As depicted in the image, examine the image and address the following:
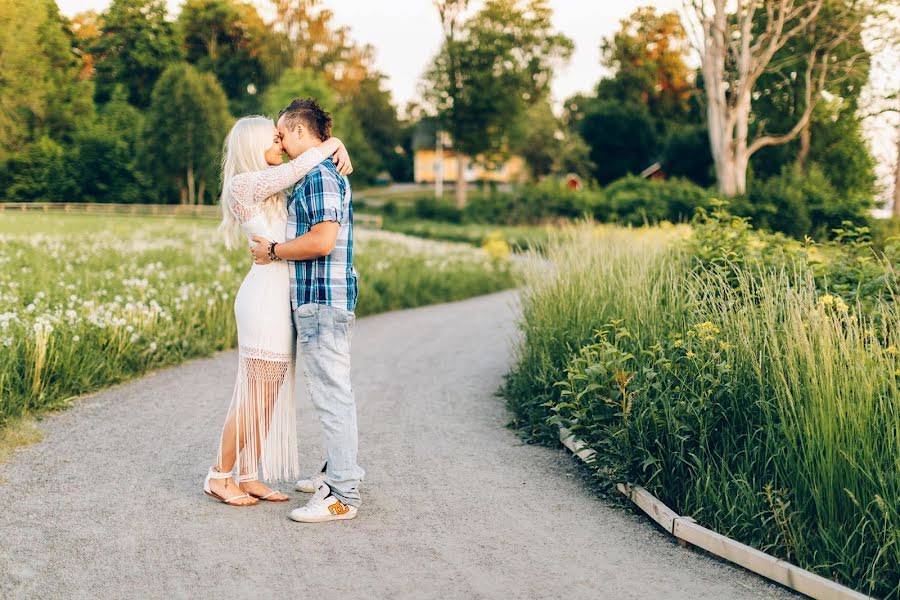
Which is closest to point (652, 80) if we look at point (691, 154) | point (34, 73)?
point (691, 154)

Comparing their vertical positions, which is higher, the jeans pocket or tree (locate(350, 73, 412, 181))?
tree (locate(350, 73, 412, 181))

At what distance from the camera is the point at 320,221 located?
4.33 metres

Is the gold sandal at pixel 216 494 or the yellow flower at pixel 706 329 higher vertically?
the yellow flower at pixel 706 329

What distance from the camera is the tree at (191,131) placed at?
32719 mm

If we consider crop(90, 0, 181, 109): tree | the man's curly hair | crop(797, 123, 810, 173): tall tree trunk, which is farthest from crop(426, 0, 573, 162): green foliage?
the man's curly hair

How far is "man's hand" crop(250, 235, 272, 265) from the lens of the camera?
4426mm

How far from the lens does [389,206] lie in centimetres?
5400

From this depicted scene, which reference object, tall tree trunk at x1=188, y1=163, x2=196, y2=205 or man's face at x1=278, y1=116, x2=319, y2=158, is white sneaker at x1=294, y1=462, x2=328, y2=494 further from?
tall tree trunk at x1=188, y1=163, x2=196, y2=205

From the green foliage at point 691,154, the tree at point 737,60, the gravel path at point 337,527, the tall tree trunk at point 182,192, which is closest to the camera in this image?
the gravel path at point 337,527

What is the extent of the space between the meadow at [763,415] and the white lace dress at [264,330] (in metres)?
1.85

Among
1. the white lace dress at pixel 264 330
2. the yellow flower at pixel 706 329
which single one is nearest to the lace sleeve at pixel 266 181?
the white lace dress at pixel 264 330

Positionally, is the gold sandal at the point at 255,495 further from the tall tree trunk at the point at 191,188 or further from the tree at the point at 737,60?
the tall tree trunk at the point at 191,188

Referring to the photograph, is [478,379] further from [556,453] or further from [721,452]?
[721,452]

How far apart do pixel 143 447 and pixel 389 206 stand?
4867 centimetres
